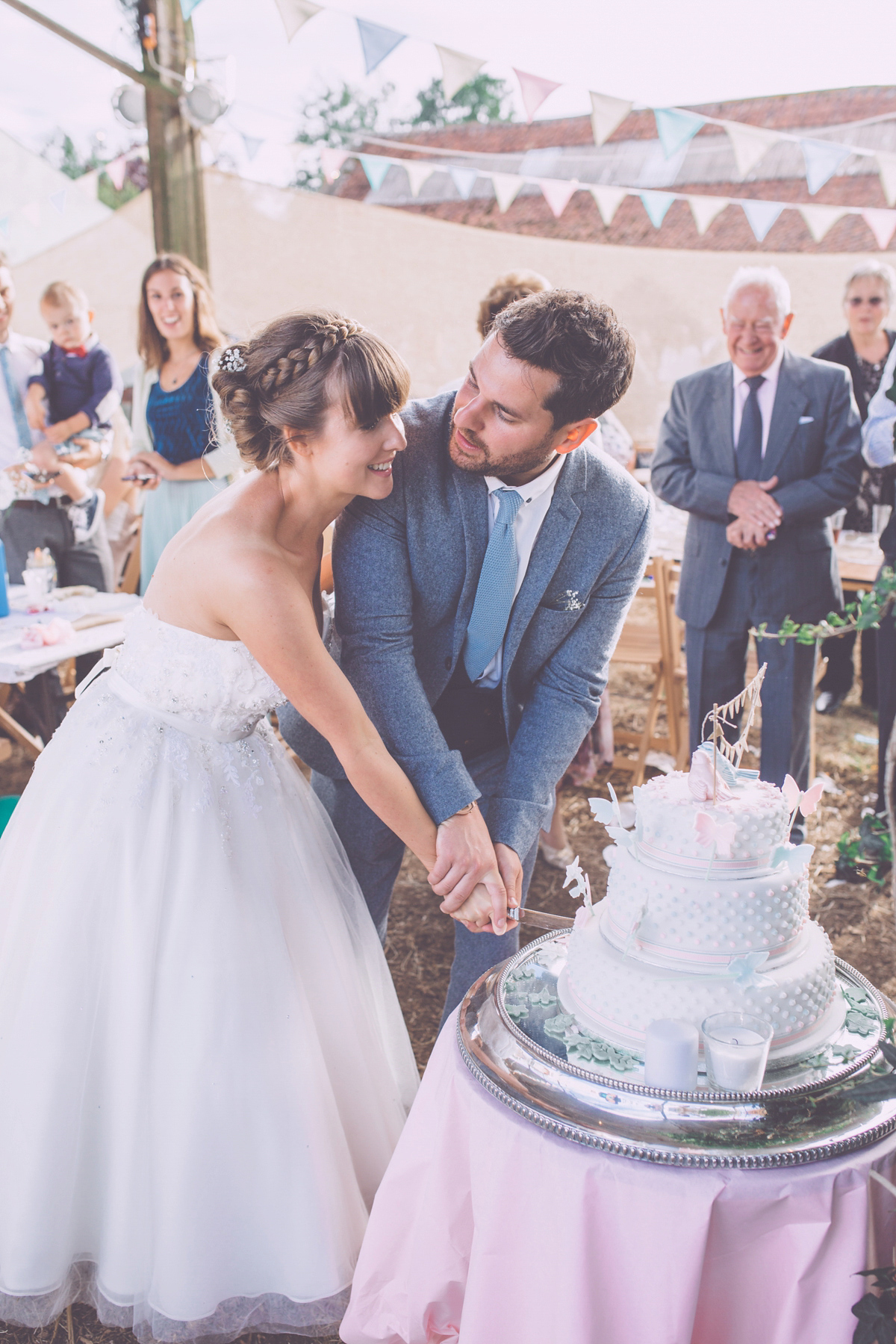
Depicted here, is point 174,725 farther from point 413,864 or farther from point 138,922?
point 413,864

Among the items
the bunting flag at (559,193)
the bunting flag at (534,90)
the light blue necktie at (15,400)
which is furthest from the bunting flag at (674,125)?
the light blue necktie at (15,400)

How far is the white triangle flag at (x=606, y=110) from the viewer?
191 inches

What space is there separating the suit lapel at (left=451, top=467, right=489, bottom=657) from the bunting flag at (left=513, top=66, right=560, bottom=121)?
3774 millimetres

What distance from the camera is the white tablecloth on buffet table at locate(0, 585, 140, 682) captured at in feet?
9.80

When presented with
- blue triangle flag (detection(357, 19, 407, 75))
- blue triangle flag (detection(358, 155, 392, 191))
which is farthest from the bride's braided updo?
blue triangle flag (detection(358, 155, 392, 191))

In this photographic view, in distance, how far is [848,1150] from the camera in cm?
117

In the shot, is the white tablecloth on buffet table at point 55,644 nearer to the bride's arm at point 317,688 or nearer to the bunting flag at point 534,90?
the bride's arm at point 317,688

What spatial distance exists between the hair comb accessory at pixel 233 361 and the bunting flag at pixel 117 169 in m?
6.24

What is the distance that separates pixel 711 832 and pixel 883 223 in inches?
238

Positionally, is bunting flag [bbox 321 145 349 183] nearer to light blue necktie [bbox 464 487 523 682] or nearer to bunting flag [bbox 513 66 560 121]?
bunting flag [bbox 513 66 560 121]

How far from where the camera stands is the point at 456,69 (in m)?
4.81

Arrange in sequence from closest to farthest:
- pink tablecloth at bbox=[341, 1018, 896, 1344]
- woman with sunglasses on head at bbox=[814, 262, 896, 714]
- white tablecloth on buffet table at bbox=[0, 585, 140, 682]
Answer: pink tablecloth at bbox=[341, 1018, 896, 1344] → white tablecloth on buffet table at bbox=[0, 585, 140, 682] → woman with sunglasses on head at bbox=[814, 262, 896, 714]

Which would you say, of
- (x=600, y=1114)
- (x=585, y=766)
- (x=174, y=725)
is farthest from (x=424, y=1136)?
(x=585, y=766)

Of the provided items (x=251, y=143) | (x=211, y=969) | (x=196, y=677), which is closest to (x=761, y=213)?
(x=251, y=143)
